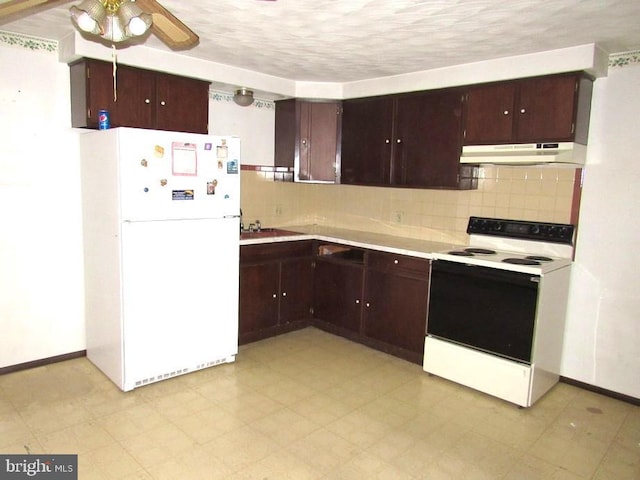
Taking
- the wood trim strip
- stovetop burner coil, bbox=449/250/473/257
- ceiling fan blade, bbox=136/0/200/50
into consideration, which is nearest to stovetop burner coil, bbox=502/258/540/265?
stovetop burner coil, bbox=449/250/473/257

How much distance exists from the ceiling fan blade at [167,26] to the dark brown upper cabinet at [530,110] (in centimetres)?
220

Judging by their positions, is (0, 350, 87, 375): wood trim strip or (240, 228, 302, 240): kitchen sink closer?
(0, 350, 87, 375): wood trim strip

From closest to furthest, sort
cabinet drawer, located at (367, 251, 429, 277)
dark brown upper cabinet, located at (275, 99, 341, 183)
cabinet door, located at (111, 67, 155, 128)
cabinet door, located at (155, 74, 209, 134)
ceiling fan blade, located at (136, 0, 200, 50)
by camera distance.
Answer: ceiling fan blade, located at (136, 0, 200, 50)
cabinet door, located at (111, 67, 155, 128)
cabinet door, located at (155, 74, 209, 134)
cabinet drawer, located at (367, 251, 429, 277)
dark brown upper cabinet, located at (275, 99, 341, 183)

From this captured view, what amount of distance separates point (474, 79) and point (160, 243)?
2592mm

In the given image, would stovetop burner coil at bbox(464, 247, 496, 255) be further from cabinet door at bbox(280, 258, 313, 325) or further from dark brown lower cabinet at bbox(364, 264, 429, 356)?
cabinet door at bbox(280, 258, 313, 325)

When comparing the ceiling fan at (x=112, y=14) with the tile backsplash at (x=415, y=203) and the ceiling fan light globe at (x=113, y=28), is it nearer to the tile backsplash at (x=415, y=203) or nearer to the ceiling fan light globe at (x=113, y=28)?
the ceiling fan light globe at (x=113, y=28)

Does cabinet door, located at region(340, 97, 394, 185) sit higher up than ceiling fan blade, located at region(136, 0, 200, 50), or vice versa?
ceiling fan blade, located at region(136, 0, 200, 50)

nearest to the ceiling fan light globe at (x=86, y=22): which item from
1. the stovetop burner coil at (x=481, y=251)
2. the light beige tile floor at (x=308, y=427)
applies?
the light beige tile floor at (x=308, y=427)

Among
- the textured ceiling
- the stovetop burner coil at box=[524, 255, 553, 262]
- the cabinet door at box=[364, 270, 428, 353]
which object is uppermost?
the textured ceiling

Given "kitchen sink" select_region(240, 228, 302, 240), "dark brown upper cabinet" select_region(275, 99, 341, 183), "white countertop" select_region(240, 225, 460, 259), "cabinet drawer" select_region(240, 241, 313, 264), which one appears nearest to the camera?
"white countertop" select_region(240, 225, 460, 259)

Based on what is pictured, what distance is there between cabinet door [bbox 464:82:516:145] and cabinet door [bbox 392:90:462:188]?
94 mm

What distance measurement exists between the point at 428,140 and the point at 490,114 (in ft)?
1.79

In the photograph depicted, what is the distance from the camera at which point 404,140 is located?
3941 mm

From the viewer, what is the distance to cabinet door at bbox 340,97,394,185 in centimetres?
407
